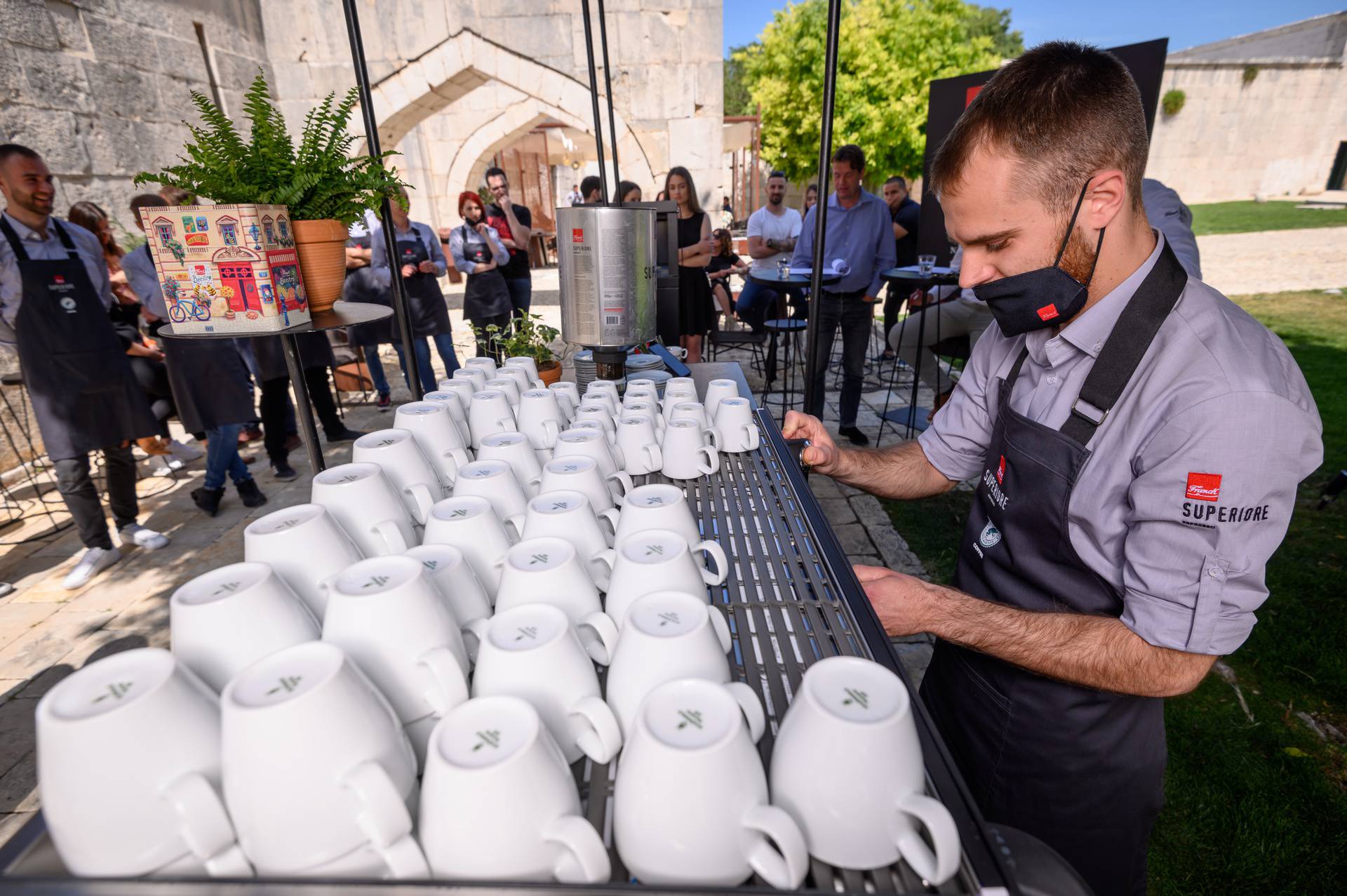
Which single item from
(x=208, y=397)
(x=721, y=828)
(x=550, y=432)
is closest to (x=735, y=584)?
(x=721, y=828)

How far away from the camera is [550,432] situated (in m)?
1.53

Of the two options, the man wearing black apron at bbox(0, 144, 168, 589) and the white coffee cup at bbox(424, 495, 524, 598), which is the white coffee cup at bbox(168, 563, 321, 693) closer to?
the white coffee cup at bbox(424, 495, 524, 598)

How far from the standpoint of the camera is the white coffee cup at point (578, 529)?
3.32 feet

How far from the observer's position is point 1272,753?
88.1 inches

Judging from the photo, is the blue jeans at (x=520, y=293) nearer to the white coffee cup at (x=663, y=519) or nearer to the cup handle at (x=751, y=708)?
the white coffee cup at (x=663, y=519)

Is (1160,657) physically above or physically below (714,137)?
below

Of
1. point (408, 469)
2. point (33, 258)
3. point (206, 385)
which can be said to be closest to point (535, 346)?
point (206, 385)

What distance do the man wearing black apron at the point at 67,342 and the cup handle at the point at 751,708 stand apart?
166 inches

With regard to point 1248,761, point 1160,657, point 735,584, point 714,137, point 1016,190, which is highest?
point 714,137

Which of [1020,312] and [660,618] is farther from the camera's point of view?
[1020,312]

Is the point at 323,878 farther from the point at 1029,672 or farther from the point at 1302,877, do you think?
the point at 1302,877

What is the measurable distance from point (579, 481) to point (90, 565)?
3968mm

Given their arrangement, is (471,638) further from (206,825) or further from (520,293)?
(520,293)

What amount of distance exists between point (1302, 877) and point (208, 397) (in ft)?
17.9
